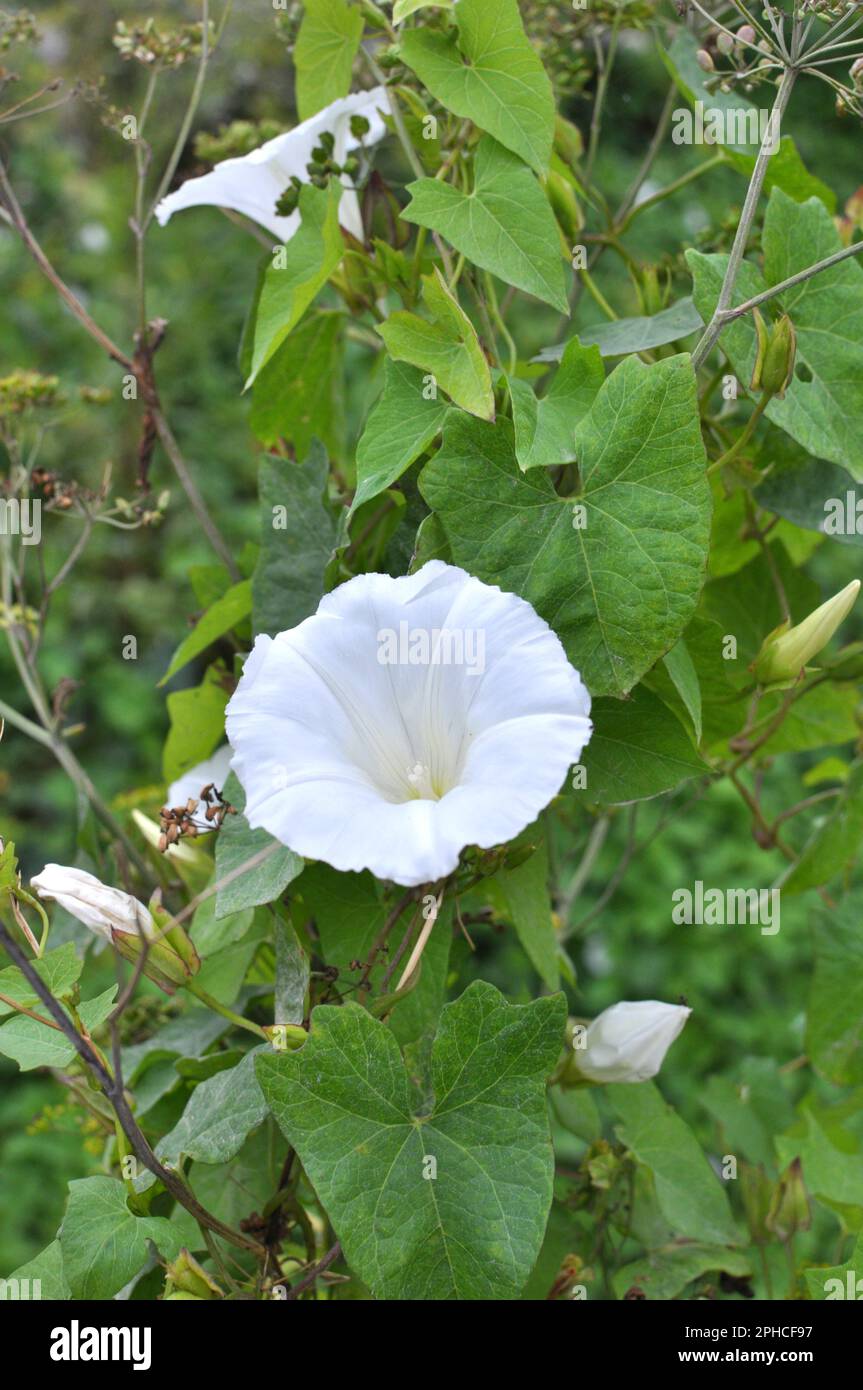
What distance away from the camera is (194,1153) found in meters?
0.65

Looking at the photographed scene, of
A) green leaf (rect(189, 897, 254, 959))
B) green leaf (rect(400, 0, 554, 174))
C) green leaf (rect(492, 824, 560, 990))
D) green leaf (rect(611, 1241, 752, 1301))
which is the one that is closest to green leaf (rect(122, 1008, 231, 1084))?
green leaf (rect(189, 897, 254, 959))

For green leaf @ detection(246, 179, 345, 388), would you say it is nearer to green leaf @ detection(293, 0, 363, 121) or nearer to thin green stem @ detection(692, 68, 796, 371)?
green leaf @ detection(293, 0, 363, 121)

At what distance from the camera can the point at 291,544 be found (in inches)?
31.3

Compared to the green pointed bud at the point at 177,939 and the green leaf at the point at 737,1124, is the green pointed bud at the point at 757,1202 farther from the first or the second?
the green pointed bud at the point at 177,939

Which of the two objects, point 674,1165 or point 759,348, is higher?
point 759,348

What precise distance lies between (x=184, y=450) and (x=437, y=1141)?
208 centimetres

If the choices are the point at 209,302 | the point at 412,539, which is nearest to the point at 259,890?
the point at 412,539

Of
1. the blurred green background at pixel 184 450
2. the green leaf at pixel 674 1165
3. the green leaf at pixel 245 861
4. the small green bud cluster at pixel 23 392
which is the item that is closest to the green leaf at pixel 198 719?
the green leaf at pixel 245 861

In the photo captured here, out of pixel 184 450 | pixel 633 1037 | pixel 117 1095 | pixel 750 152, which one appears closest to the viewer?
pixel 117 1095

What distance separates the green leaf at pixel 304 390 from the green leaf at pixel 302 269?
0.33 feet

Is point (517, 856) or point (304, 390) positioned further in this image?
point (304, 390)

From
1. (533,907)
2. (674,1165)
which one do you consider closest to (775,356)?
(533,907)

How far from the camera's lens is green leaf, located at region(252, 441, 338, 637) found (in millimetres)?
788

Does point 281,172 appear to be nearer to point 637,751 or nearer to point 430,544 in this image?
point 430,544
